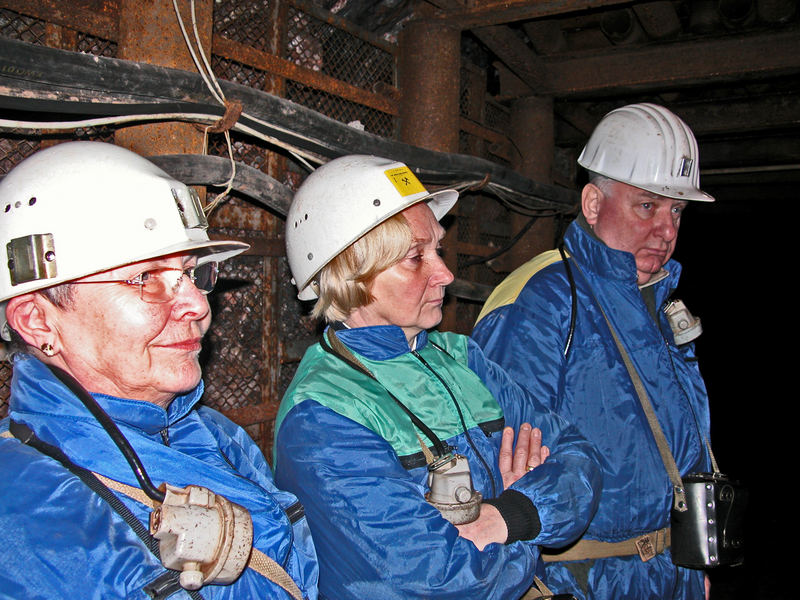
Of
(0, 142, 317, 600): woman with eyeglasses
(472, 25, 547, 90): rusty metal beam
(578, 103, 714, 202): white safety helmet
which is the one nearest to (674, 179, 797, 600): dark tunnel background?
(578, 103, 714, 202): white safety helmet

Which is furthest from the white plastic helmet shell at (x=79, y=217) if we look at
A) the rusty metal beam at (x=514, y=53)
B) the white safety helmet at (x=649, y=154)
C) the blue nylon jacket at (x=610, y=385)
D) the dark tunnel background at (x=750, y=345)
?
the dark tunnel background at (x=750, y=345)

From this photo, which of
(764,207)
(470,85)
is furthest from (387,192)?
(764,207)

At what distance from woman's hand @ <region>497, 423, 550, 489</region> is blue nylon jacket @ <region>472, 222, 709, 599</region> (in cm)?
27

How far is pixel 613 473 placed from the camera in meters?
2.31

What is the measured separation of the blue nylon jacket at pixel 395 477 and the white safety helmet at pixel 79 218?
0.55 meters

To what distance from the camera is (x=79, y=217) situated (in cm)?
151

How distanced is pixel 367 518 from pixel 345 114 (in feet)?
8.25

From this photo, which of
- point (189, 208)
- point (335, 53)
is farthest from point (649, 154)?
point (189, 208)

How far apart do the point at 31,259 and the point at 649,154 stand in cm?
240

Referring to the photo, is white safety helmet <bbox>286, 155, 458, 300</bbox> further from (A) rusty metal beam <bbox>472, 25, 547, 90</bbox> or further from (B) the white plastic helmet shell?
(A) rusty metal beam <bbox>472, 25, 547, 90</bbox>

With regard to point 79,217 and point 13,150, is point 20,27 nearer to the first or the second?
point 13,150

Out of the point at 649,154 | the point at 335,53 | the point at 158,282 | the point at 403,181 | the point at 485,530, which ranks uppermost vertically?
the point at 335,53

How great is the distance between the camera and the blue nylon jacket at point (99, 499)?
1234 mm

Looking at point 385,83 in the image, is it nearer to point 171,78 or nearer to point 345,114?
point 345,114
